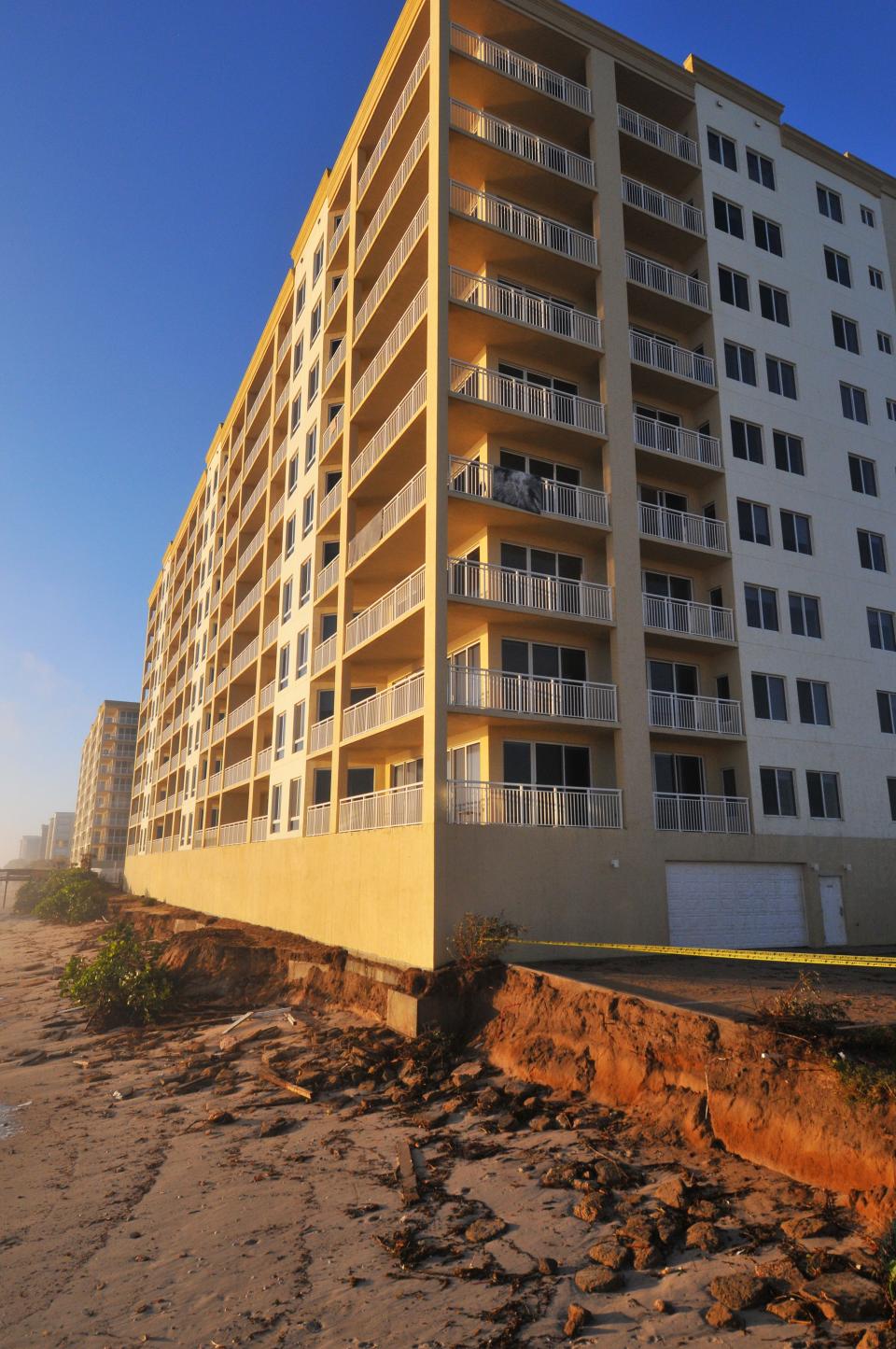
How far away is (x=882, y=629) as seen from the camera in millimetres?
25328

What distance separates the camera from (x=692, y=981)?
13.8 m

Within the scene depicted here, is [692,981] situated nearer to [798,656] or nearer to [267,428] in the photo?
[798,656]

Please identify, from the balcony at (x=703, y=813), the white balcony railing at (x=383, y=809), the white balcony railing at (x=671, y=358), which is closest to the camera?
the white balcony railing at (x=383, y=809)

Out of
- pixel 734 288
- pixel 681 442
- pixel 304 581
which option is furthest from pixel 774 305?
pixel 304 581

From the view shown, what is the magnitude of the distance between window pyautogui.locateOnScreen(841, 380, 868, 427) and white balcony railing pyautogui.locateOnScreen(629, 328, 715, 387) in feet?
18.3

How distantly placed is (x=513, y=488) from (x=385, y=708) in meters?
6.08

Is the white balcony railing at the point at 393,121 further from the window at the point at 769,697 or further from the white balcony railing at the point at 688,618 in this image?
the window at the point at 769,697

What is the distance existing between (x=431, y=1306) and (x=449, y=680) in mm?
12369

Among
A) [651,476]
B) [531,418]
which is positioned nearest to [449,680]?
[531,418]

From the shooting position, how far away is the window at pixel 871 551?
25.5 m

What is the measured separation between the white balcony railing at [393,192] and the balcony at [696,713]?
15.2m

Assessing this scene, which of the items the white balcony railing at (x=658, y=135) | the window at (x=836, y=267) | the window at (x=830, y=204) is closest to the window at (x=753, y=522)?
the window at (x=836, y=267)

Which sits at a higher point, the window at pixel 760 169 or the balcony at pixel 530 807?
the window at pixel 760 169

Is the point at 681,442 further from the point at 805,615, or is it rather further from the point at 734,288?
the point at 805,615
